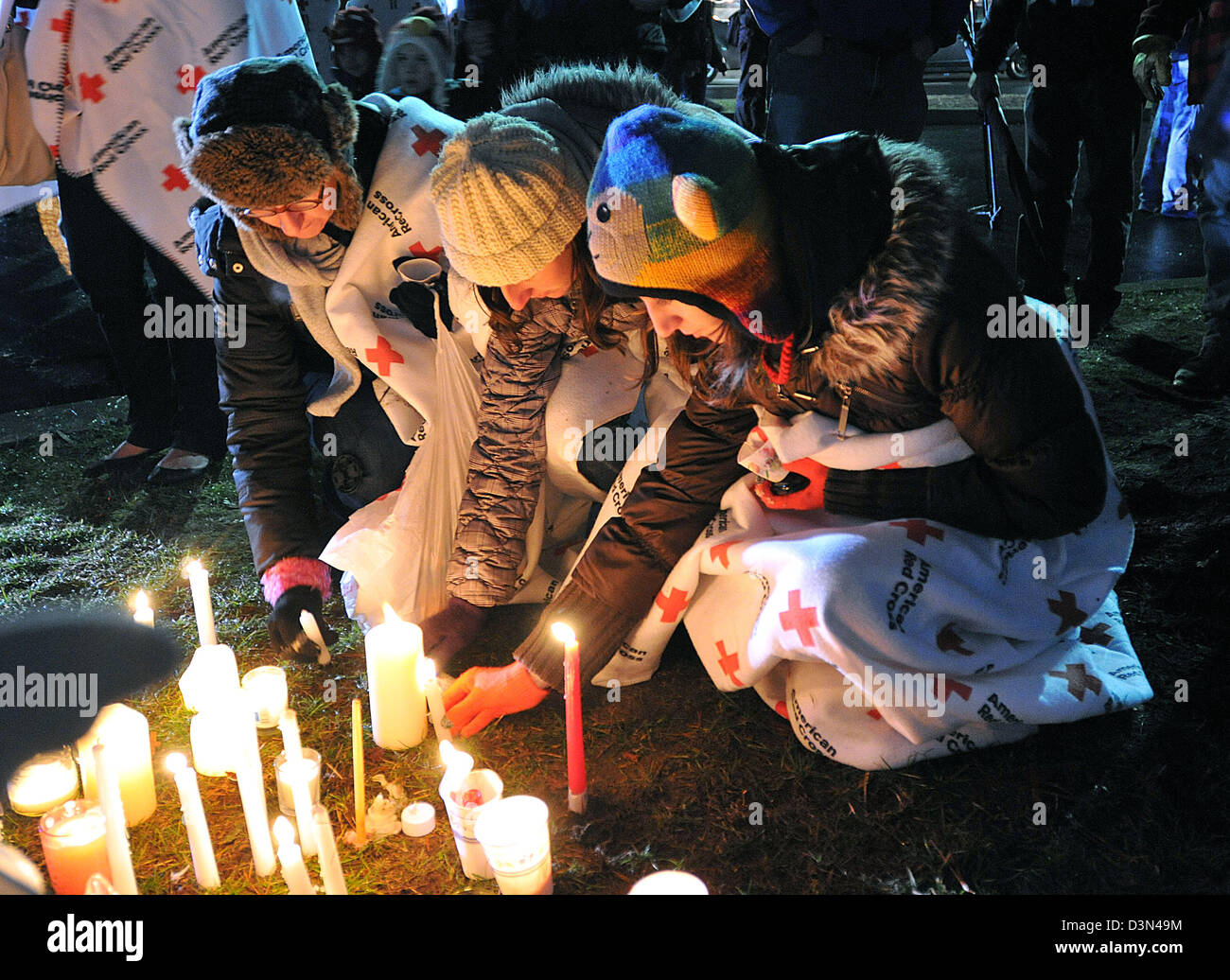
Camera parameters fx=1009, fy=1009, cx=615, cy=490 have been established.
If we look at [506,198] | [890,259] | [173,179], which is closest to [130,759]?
[506,198]

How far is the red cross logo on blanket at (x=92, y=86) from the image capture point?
3223 mm

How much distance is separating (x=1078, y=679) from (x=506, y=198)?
4.74 feet

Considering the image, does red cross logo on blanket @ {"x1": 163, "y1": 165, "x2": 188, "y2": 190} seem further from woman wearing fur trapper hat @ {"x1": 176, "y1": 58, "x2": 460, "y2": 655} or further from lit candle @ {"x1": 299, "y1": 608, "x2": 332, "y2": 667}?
lit candle @ {"x1": 299, "y1": 608, "x2": 332, "y2": 667}

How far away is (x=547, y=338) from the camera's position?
2.37 m

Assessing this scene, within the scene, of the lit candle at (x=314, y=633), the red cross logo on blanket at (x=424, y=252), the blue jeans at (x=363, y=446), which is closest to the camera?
the lit candle at (x=314, y=633)

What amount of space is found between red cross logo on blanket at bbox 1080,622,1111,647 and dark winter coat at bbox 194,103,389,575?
1784mm

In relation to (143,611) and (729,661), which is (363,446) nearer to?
(143,611)

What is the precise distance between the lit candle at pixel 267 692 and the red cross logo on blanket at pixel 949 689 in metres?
1.39

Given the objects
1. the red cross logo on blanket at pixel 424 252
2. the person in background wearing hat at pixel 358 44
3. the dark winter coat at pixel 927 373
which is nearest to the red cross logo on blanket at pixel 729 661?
the dark winter coat at pixel 927 373

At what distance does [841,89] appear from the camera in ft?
11.0

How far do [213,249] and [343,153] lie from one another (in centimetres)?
Answer: 48

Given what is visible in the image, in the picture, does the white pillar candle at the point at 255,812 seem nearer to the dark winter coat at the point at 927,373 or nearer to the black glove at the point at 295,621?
the black glove at the point at 295,621

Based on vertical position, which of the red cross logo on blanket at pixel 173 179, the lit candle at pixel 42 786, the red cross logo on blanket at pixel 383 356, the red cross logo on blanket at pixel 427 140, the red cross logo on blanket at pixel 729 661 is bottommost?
the lit candle at pixel 42 786

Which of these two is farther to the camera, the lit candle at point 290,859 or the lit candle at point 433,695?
the lit candle at point 433,695
